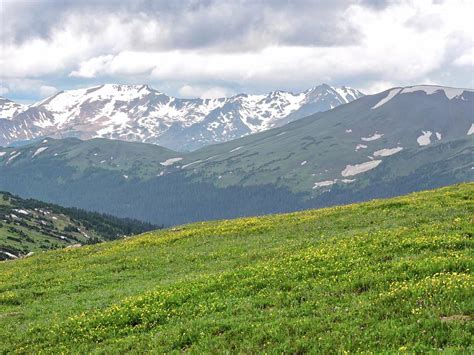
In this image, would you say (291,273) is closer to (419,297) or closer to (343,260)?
(343,260)

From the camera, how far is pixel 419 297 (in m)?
16.9

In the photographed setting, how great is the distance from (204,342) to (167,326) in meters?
2.98

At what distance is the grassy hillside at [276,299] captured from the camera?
50.9ft

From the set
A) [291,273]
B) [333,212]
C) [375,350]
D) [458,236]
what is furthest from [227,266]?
[333,212]

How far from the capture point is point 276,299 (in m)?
20.0

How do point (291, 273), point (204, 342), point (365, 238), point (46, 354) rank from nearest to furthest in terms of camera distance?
point (204, 342) < point (46, 354) < point (291, 273) < point (365, 238)

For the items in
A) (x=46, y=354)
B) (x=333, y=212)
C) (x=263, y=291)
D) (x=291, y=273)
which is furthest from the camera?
(x=333, y=212)

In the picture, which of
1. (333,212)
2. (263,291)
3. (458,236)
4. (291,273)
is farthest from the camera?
(333,212)

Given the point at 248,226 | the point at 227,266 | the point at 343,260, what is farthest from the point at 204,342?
the point at 248,226

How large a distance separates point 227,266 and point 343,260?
8.57 metres

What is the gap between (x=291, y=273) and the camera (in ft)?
76.1

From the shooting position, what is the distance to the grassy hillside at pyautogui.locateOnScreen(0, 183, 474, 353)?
1551cm

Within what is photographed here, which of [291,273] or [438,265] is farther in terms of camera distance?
[291,273]

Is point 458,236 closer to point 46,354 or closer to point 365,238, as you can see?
point 365,238
